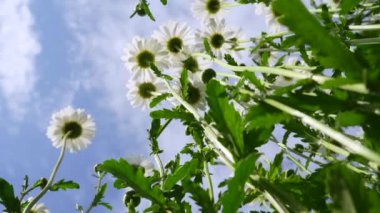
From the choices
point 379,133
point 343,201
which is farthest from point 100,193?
point 343,201

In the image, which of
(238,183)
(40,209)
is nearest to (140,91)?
(40,209)

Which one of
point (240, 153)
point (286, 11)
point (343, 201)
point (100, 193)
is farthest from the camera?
point (100, 193)

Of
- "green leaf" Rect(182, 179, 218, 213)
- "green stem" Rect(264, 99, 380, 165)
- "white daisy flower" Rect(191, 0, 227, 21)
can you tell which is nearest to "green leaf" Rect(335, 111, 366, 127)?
"green stem" Rect(264, 99, 380, 165)

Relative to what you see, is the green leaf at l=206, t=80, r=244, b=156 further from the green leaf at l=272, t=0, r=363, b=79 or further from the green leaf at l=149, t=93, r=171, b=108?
the green leaf at l=149, t=93, r=171, b=108

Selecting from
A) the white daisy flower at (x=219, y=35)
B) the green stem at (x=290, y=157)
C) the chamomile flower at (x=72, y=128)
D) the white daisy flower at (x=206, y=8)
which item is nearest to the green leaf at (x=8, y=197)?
the green stem at (x=290, y=157)

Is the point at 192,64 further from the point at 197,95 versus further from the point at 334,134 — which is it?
the point at 334,134

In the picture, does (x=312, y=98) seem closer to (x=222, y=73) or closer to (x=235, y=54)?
(x=222, y=73)
